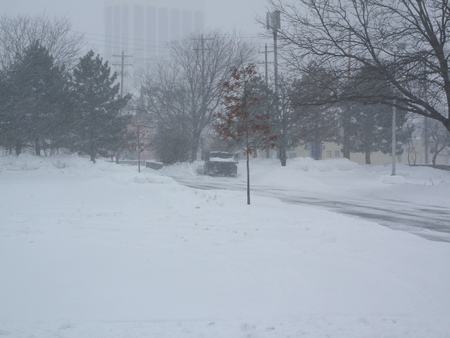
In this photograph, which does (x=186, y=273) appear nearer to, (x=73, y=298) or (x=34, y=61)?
(x=73, y=298)

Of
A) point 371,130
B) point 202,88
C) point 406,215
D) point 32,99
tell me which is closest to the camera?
point 406,215

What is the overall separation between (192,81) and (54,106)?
15777mm

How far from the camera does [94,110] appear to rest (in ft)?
115

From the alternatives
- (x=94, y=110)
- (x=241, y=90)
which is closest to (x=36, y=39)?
(x=94, y=110)

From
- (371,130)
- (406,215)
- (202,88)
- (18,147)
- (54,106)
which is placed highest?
(202,88)

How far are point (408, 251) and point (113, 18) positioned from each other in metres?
72.0

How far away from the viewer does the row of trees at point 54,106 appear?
28.2m

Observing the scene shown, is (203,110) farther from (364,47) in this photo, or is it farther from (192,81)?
(364,47)

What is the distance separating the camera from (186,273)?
5.90 m

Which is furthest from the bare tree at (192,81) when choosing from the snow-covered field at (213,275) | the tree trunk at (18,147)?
the snow-covered field at (213,275)

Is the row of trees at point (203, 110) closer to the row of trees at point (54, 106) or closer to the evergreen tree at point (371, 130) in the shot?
the evergreen tree at point (371, 130)

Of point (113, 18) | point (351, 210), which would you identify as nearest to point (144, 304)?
point (351, 210)

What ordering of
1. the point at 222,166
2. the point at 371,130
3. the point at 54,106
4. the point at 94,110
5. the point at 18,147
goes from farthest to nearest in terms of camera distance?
1. the point at 371,130
2. the point at 94,110
3. the point at 222,166
4. the point at 18,147
5. the point at 54,106

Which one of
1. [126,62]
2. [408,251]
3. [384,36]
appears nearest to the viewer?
[408,251]
